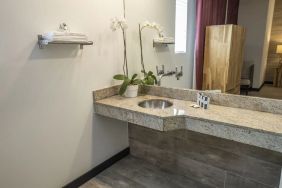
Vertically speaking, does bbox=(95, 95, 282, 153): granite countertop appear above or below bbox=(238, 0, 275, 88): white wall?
below

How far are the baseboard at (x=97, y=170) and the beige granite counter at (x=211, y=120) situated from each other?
0.62 meters

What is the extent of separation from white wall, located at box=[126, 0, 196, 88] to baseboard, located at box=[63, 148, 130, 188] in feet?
3.17

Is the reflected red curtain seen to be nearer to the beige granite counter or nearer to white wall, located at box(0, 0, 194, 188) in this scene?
white wall, located at box(0, 0, 194, 188)

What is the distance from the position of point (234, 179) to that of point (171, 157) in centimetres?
62

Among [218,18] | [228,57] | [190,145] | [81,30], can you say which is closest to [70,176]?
[190,145]

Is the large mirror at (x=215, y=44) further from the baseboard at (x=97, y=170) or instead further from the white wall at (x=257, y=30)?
the baseboard at (x=97, y=170)

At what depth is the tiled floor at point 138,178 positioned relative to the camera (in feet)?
6.46

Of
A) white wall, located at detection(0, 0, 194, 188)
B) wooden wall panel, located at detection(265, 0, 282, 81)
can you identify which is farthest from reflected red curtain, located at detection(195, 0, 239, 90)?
wooden wall panel, located at detection(265, 0, 282, 81)

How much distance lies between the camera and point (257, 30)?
4.89 feet

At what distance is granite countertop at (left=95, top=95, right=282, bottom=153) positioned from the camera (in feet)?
4.16

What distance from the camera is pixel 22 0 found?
53.7 inches

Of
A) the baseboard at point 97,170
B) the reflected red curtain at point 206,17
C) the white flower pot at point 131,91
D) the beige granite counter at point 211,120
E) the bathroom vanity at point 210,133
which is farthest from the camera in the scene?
the white flower pot at point 131,91

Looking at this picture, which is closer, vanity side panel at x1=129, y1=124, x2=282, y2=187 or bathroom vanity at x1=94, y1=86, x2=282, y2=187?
bathroom vanity at x1=94, y1=86, x2=282, y2=187

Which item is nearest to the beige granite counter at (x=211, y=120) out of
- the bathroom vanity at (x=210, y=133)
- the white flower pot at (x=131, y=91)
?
the bathroom vanity at (x=210, y=133)
